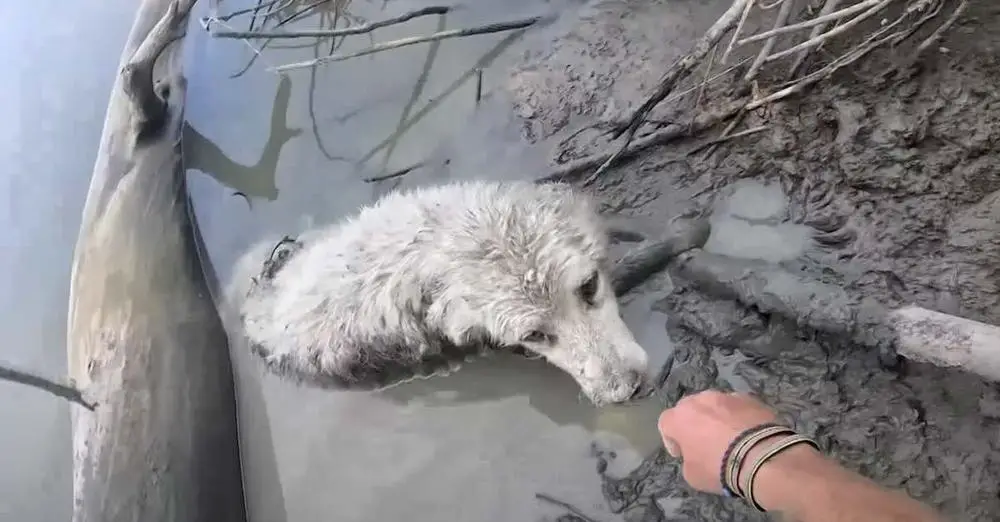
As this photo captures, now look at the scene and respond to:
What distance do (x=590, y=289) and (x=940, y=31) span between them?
67 cm

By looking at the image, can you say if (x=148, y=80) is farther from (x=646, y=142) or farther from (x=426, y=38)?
(x=646, y=142)

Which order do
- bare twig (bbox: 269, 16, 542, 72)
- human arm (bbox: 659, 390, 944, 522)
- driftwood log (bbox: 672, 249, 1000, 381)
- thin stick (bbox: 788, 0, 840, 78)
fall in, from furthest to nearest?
bare twig (bbox: 269, 16, 542, 72)
thin stick (bbox: 788, 0, 840, 78)
driftwood log (bbox: 672, 249, 1000, 381)
human arm (bbox: 659, 390, 944, 522)

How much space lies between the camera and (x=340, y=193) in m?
1.25

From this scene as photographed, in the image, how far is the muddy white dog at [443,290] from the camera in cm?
113

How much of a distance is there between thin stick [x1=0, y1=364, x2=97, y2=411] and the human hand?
32.9 inches

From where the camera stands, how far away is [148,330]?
119 cm

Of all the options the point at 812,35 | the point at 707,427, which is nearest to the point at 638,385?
the point at 707,427

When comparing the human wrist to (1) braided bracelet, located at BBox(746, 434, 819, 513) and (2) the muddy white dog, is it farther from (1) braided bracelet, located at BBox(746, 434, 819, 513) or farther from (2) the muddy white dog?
(2) the muddy white dog

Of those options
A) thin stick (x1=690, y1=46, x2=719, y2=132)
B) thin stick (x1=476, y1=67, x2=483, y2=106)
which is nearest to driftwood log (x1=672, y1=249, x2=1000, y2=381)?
thin stick (x1=690, y1=46, x2=719, y2=132)

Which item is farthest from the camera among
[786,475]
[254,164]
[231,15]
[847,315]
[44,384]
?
[231,15]

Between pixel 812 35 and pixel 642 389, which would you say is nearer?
pixel 642 389

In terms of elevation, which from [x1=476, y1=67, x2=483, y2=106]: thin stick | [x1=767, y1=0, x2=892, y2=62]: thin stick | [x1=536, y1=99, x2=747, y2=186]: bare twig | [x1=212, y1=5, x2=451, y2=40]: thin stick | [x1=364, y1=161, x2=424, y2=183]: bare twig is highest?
[x1=212, y1=5, x2=451, y2=40]: thin stick

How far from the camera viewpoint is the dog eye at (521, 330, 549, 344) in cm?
114

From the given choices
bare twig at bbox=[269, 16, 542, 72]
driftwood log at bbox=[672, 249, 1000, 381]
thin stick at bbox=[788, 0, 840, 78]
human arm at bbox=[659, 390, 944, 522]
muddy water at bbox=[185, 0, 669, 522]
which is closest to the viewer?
human arm at bbox=[659, 390, 944, 522]
